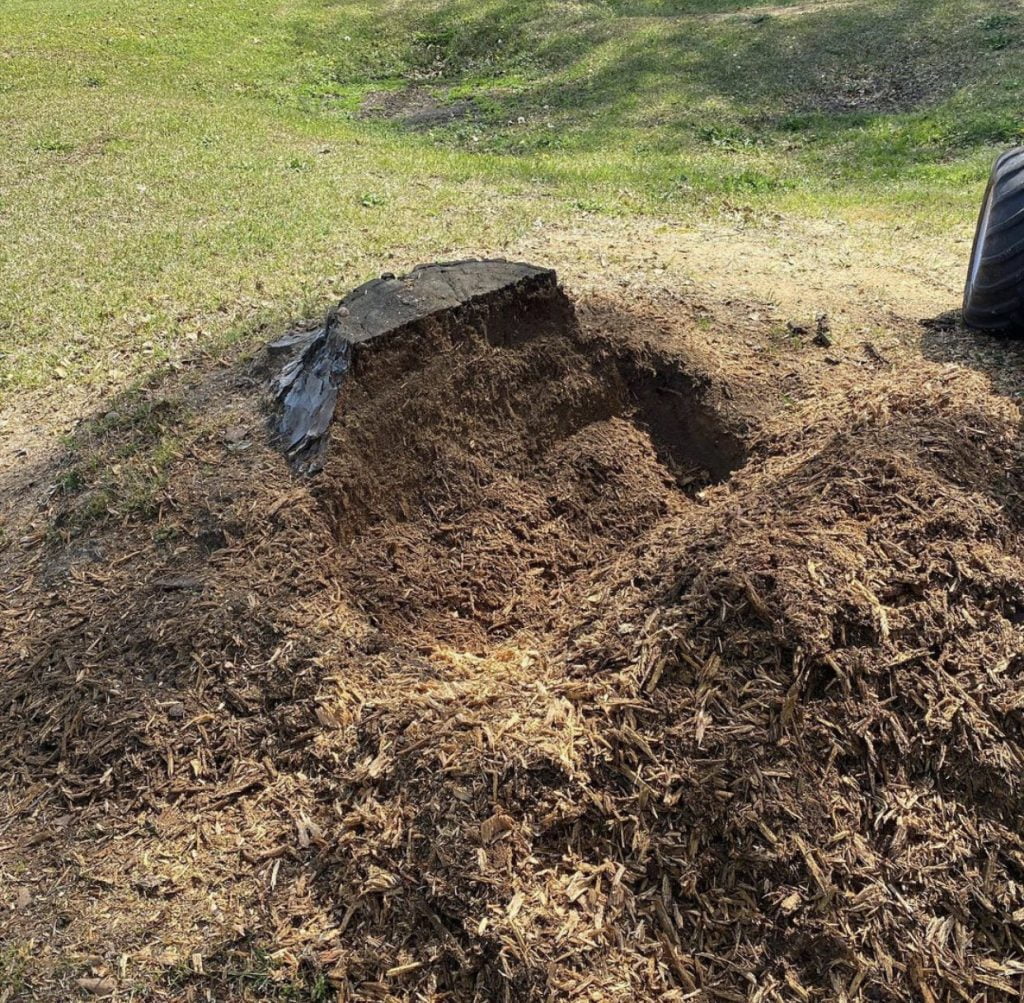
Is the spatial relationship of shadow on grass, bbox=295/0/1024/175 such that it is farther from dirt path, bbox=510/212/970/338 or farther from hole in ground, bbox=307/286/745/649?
hole in ground, bbox=307/286/745/649

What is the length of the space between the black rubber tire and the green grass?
9.85 feet

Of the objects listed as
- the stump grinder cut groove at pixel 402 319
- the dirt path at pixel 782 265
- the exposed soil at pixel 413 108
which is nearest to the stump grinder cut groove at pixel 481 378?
the stump grinder cut groove at pixel 402 319

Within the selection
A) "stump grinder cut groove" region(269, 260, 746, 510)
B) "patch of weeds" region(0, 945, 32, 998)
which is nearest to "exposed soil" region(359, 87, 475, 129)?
"stump grinder cut groove" region(269, 260, 746, 510)

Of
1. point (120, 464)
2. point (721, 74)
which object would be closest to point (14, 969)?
point (120, 464)

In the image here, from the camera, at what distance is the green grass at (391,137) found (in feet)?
24.3

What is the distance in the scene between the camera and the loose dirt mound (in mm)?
2486

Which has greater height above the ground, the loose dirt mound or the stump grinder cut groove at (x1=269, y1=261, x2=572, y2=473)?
the stump grinder cut groove at (x1=269, y1=261, x2=572, y2=473)

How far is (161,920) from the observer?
8.97 ft

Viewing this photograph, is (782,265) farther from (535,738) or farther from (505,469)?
(535,738)

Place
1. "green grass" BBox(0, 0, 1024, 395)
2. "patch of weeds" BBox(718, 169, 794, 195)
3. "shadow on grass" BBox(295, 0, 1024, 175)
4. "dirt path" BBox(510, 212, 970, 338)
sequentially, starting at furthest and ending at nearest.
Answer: "shadow on grass" BBox(295, 0, 1024, 175)
"patch of weeds" BBox(718, 169, 794, 195)
"green grass" BBox(0, 0, 1024, 395)
"dirt path" BBox(510, 212, 970, 338)

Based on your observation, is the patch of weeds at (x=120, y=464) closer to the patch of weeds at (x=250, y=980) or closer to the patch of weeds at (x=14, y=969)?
the patch of weeds at (x=14, y=969)

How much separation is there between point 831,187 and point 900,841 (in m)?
8.59

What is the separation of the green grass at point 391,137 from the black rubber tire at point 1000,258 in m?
3.00

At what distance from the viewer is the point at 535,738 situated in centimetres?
279
